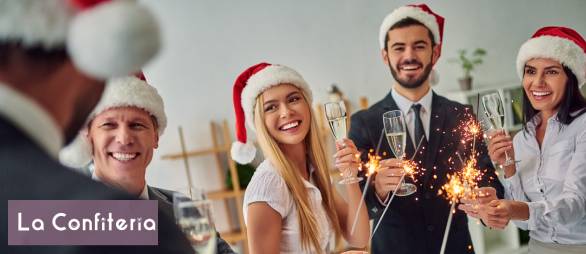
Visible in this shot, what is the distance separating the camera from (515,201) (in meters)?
1.05

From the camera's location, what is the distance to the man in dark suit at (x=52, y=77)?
1.53 ft

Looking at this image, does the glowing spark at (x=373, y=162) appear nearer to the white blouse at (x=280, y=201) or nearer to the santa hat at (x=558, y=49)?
the white blouse at (x=280, y=201)

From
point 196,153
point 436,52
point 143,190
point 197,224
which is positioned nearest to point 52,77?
point 197,224

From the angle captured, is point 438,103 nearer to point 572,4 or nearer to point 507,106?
point 507,106

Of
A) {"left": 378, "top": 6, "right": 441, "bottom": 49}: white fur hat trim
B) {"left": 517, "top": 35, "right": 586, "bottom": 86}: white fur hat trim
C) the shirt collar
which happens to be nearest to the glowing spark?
the shirt collar

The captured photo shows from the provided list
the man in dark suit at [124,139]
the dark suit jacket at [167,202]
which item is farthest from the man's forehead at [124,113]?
the dark suit jacket at [167,202]

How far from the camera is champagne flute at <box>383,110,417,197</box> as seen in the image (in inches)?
40.6

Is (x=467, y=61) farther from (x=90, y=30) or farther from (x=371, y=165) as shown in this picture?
(x=90, y=30)

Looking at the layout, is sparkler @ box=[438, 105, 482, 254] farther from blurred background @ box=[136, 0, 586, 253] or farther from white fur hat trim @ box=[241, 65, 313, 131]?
white fur hat trim @ box=[241, 65, 313, 131]

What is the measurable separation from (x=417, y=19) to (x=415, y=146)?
24 centimetres

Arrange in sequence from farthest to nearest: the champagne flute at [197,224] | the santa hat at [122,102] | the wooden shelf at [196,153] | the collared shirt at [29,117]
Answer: the wooden shelf at [196,153]
the santa hat at [122,102]
the champagne flute at [197,224]
the collared shirt at [29,117]

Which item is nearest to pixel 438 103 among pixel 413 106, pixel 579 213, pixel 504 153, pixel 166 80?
pixel 413 106

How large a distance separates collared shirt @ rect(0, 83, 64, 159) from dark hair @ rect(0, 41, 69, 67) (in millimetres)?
34

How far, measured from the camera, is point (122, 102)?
2.91 ft
